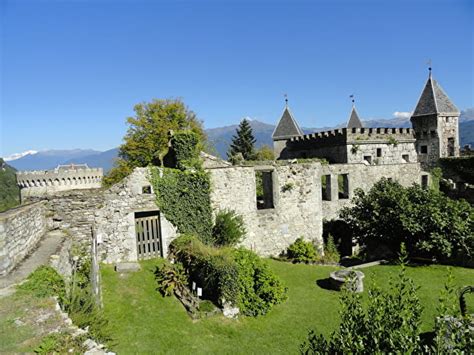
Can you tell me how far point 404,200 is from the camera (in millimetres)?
16125

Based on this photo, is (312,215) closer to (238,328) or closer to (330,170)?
(330,170)

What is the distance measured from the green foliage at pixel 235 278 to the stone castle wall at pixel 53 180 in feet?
79.5

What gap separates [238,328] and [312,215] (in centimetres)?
904

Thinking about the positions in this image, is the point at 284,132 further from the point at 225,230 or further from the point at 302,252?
the point at 225,230

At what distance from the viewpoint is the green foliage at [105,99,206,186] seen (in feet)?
103

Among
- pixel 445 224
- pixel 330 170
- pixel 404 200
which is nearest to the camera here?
pixel 445 224

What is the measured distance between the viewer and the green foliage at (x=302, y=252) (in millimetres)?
16022

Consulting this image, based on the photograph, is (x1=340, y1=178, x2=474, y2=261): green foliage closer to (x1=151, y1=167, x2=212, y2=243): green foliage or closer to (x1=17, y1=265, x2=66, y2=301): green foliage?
(x1=151, y1=167, x2=212, y2=243): green foliage

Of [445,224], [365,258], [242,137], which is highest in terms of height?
[242,137]

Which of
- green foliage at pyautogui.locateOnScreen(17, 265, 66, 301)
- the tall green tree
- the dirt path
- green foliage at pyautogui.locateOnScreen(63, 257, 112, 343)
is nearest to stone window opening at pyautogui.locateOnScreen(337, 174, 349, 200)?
the dirt path

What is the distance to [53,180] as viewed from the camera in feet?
110

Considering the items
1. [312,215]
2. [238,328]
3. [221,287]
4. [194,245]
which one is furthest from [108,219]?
[312,215]

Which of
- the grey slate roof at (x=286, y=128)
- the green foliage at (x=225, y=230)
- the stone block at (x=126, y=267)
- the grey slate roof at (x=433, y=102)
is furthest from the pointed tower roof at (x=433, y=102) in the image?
the stone block at (x=126, y=267)

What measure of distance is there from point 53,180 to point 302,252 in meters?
28.7
